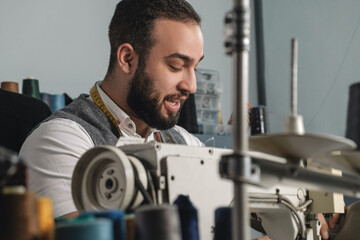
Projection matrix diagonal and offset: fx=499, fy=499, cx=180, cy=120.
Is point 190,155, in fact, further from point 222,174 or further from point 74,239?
point 74,239

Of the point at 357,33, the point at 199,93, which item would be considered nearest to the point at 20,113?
the point at 199,93

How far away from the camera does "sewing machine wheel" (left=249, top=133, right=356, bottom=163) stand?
0.76 metres

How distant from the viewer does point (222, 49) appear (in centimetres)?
381

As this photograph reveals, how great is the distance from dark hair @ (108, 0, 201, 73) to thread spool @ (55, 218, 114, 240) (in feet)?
4.41

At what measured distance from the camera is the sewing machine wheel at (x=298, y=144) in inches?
30.0

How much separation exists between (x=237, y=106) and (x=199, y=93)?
2.71m

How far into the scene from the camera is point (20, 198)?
620 millimetres

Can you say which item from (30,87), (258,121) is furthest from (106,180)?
(258,121)

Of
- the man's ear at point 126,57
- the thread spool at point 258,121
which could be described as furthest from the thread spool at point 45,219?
the thread spool at point 258,121

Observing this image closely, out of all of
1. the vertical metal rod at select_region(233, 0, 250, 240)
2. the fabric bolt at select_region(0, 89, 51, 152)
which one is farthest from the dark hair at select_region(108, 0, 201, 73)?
the vertical metal rod at select_region(233, 0, 250, 240)

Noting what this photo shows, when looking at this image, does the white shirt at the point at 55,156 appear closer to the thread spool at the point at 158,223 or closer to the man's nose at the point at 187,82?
the man's nose at the point at 187,82

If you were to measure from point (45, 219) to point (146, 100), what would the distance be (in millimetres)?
1259

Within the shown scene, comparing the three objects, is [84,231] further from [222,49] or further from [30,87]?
[222,49]

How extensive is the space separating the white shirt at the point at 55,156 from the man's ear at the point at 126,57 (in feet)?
1.14
